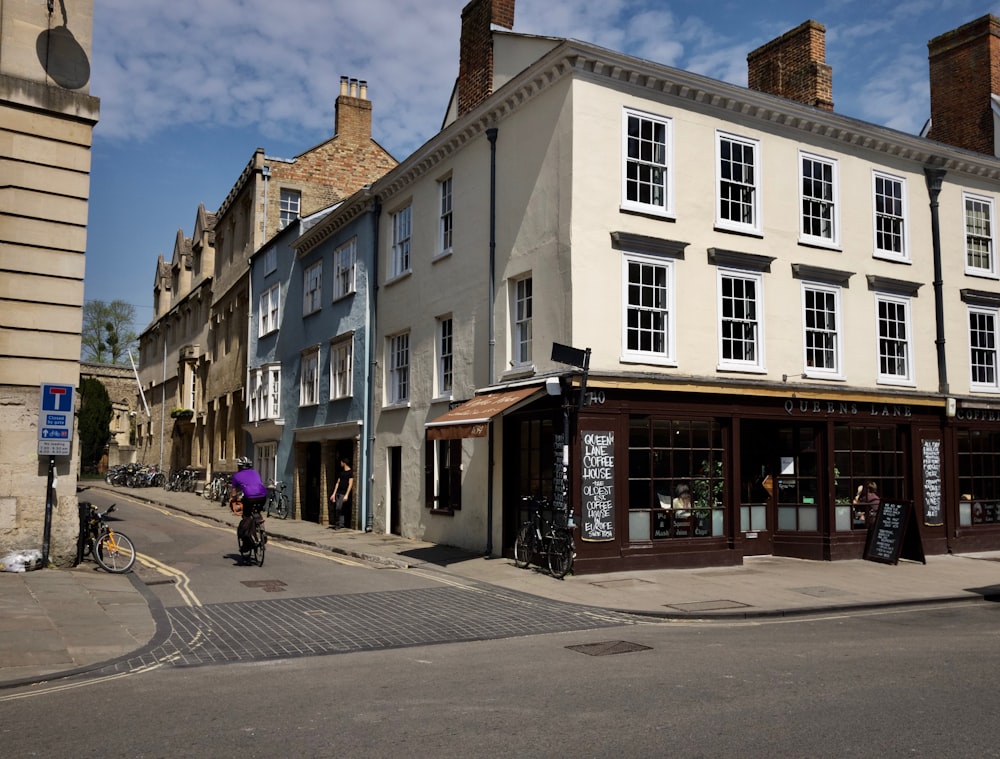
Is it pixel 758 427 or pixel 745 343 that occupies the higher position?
pixel 745 343

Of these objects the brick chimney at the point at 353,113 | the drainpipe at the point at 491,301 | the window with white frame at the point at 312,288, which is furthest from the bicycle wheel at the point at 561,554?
the brick chimney at the point at 353,113

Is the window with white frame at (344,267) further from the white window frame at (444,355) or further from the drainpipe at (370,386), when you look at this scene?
the white window frame at (444,355)

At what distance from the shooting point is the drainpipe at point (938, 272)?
2130 cm

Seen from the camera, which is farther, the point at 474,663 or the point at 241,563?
the point at 241,563

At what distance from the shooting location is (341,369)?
2700 cm

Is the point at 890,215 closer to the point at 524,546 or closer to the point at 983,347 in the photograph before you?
the point at 983,347

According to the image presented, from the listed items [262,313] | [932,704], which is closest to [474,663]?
[932,704]

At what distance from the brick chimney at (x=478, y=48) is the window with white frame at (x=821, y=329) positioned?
8439 mm

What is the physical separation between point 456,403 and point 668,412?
5287 millimetres

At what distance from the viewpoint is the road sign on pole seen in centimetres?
1425

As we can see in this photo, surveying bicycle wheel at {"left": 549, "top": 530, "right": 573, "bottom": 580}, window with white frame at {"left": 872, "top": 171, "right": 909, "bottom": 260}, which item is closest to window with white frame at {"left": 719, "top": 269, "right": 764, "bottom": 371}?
window with white frame at {"left": 872, "top": 171, "right": 909, "bottom": 260}

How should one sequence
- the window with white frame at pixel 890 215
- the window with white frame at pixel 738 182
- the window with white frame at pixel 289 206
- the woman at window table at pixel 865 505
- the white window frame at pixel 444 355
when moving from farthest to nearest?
the window with white frame at pixel 289 206 → the white window frame at pixel 444 355 → the window with white frame at pixel 890 215 → the woman at window table at pixel 865 505 → the window with white frame at pixel 738 182

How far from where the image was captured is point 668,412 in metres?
17.0

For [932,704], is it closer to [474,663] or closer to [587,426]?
[474,663]
